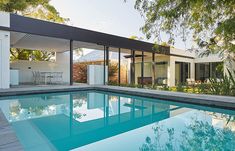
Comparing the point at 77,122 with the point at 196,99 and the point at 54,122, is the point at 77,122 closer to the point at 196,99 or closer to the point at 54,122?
the point at 54,122

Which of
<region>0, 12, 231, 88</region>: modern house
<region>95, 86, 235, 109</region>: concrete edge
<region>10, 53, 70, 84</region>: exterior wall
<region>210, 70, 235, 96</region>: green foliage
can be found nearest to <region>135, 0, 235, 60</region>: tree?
<region>0, 12, 231, 88</region>: modern house

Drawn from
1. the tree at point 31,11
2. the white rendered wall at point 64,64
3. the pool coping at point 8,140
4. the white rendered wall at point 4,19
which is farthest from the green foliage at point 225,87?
the tree at point 31,11

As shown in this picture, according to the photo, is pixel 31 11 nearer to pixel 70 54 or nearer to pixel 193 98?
pixel 70 54

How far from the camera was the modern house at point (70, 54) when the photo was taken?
9422 millimetres

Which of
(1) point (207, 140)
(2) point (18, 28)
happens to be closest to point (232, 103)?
(1) point (207, 140)

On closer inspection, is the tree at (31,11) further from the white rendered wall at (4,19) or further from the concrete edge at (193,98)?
the concrete edge at (193,98)

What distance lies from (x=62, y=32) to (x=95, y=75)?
397 cm

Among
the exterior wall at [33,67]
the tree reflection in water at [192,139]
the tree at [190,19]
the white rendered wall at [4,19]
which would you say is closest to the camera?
the tree reflection in water at [192,139]

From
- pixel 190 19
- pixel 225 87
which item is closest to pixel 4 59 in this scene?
pixel 190 19

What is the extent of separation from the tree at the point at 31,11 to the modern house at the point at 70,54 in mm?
4417

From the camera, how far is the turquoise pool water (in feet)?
12.0

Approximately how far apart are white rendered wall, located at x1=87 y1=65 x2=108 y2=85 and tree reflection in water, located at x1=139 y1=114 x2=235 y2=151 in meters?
8.94

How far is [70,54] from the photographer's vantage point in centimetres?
1191

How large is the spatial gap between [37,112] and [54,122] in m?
1.52
